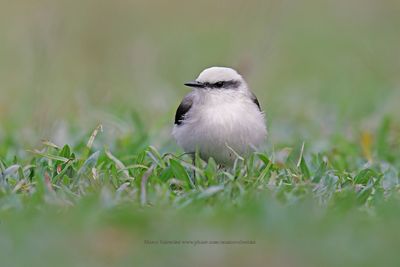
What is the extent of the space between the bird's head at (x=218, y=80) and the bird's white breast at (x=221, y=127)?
2.1 inches

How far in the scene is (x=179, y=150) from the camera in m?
7.61

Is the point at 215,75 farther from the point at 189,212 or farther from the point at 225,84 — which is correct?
the point at 189,212

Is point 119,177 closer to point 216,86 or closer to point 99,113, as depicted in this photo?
point 216,86

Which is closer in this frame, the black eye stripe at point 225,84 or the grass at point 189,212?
→ the grass at point 189,212

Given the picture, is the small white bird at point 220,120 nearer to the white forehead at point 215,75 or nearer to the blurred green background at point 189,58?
the white forehead at point 215,75

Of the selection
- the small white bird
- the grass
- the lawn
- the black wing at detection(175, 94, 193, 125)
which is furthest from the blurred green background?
the grass

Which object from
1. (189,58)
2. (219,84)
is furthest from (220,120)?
(189,58)

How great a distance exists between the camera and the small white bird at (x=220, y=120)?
641cm

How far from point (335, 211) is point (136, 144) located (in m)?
2.58

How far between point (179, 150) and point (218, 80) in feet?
3.84

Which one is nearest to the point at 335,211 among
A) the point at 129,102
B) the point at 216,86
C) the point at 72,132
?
the point at 216,86

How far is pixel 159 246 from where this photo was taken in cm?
462

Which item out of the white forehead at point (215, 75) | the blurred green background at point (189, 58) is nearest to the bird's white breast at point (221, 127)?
the white forehead at point (215, 75)

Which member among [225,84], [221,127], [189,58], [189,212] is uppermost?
[225,84]
